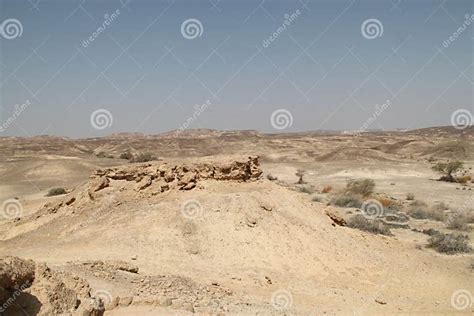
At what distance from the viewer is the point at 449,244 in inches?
502

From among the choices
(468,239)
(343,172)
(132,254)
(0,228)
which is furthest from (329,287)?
(343,172)

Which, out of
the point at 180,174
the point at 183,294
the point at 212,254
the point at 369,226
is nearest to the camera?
the point at 183,294

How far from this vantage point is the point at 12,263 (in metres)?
4.95

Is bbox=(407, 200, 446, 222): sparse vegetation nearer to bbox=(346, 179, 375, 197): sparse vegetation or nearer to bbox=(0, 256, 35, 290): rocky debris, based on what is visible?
bbox=(346, 179, 375, 197): sparse vegetation

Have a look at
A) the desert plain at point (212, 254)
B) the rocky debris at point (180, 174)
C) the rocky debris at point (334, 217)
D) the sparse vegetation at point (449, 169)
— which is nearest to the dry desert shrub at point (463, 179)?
the sparse vegetation at point (449, 169)

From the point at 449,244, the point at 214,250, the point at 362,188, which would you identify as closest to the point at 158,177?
the point at 214,250

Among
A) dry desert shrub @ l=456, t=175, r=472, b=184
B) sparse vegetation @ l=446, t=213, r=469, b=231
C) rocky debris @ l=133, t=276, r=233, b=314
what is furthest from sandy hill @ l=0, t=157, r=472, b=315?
dry desert shrub @ l=456, t=175, r=472, b=184

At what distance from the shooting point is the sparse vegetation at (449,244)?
12.7 m

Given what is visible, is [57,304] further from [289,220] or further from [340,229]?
[340,229]

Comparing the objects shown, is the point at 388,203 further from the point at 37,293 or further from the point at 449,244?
the point at 37,293

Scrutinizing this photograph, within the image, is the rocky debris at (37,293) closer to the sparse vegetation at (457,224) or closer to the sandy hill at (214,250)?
the sandy hill at (214,250)

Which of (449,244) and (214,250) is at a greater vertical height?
(449,244)

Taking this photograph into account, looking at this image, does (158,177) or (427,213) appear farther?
(427,213)

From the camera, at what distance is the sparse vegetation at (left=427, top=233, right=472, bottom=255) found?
12656 millimetres
